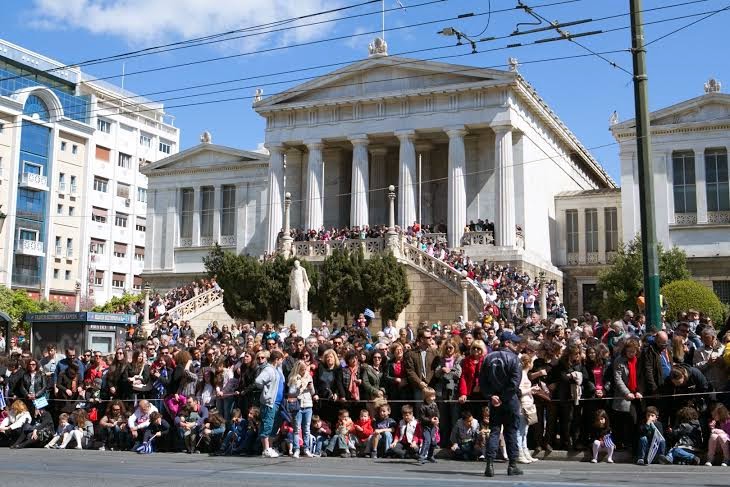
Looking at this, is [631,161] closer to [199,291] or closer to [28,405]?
[199,291]

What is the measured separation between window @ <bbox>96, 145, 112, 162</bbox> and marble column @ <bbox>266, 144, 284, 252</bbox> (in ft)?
102

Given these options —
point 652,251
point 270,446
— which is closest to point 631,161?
point 652,251

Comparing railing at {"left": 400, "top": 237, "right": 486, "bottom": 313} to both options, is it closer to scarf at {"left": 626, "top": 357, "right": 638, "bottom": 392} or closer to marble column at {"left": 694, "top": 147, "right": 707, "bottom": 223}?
marble column at {"left": 694, "top": 147, "right": 707, "bottom": 223}

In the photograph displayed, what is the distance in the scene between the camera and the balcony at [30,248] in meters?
66.2

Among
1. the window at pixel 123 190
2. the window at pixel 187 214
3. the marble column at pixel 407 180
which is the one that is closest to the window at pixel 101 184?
the window at pixel 123 190

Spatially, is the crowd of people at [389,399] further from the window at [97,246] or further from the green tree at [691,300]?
the window at [97,246]

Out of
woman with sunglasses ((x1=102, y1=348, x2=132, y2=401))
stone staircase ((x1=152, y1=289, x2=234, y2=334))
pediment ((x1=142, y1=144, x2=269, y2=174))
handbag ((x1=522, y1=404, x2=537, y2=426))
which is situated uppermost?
pediment ((x1=142, y1=144, x2=269, y2=174))

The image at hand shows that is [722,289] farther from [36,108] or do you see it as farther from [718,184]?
[36,108]

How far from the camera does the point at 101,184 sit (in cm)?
7762

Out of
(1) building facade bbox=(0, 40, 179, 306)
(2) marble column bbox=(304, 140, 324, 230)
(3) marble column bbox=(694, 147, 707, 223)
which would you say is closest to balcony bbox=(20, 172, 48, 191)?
(1) building facade bbox=(0, 40, 179, 306)

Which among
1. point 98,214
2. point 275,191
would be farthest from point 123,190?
point 275,191

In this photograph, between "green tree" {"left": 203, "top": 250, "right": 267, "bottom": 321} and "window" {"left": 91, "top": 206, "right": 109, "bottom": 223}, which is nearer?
"green tree" {"left": 203, "top": 250, "right": 267, "bottom": 321}

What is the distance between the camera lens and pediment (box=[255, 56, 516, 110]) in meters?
46.8

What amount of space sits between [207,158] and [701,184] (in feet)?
104
